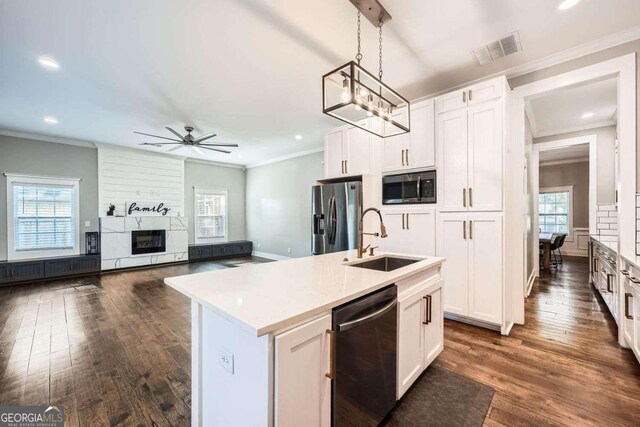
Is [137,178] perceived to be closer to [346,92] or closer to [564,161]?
[346,92]

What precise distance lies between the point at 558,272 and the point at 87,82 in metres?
8.77

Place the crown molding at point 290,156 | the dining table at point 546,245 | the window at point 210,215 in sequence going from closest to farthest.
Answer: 1. the dining table at point 546,245
2. the crown molding at point 290,156
3. the window at point 210,215

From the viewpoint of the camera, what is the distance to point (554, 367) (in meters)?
2.21

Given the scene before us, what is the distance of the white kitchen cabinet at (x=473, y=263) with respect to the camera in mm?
2803

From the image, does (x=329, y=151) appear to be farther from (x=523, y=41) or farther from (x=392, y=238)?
(x=523, y=41)

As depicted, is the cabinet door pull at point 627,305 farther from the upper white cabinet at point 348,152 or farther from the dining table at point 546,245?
the dining table at point 546,245

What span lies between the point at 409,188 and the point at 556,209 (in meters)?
7.64

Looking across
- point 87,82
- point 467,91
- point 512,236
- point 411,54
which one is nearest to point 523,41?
point 467,91

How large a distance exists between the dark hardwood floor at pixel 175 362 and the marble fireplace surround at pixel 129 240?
2.29 m

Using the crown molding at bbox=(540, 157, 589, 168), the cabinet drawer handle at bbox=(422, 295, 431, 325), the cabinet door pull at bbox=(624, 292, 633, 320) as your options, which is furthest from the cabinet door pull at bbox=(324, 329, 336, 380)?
the crown molding at bbox=(540, 157, 589, 168)

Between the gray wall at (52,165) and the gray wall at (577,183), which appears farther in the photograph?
the gray wall at (577,183)

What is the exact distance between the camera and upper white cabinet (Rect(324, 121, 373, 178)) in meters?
3.87

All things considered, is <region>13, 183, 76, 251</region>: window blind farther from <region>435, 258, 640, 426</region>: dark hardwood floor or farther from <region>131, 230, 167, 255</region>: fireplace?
<region>435, 258, 640, 426</region>: dark hardwood floor

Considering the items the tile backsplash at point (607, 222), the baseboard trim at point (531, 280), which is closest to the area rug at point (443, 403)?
the baseboard trim at point (531, 280)
